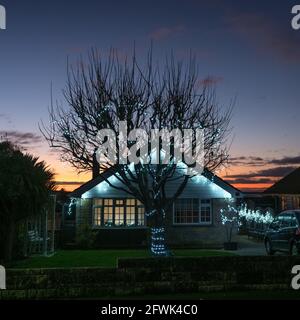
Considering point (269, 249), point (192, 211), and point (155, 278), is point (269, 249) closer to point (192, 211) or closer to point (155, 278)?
point (192, 211)

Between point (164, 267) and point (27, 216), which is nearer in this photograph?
point (164, 267)

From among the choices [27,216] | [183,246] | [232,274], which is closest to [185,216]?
[183,246]

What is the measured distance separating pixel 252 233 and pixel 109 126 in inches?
593

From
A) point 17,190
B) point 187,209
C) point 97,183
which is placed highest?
point 97,183

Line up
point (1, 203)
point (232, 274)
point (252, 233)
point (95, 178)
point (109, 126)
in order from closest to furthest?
1. point (232, 274)
2. point (1, 203)
3. point (109, 126)
4. point (95, 178)
5. point (252, 233)

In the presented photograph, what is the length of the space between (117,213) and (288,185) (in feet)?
62.3

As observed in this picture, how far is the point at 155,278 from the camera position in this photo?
11.1 meters

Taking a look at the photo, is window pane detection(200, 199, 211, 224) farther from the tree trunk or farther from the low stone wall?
the low stone wall

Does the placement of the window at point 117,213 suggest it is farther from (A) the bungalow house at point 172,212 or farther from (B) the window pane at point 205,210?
(B) the window pane at point 205,210

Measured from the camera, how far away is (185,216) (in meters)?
27.0

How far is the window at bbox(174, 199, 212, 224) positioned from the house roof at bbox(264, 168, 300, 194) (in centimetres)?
1276

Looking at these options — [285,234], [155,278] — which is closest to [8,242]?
[155,278]
